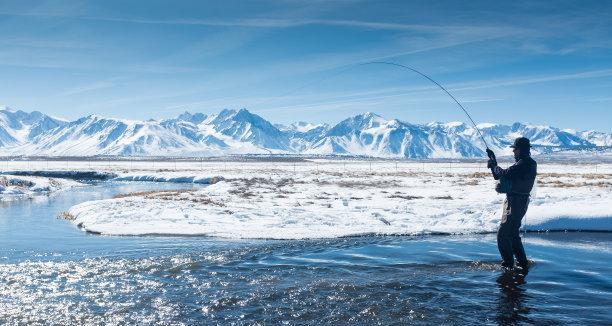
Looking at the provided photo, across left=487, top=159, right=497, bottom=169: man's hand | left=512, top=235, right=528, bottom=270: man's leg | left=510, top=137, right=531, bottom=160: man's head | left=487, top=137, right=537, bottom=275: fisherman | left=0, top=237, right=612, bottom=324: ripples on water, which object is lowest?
left=0, top=237, right=612, bottom=324: ripples on water

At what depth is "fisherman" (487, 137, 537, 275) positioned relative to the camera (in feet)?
37.4

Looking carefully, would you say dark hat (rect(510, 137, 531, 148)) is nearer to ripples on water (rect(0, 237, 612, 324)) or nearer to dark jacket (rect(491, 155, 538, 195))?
dark jacket (rect(491, 155, 538, 195))

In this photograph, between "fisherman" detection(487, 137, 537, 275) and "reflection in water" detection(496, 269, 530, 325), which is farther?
"fisherman" detection(487, 137, 537, 275)

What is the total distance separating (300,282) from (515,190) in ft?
17.9

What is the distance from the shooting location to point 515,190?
452 inches

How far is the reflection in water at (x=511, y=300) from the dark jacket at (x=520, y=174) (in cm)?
→ 196

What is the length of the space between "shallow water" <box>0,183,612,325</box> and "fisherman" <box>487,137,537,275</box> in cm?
63

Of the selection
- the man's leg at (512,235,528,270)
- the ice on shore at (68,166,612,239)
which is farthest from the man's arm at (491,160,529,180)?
the ice on shore at (68,166,612,239)

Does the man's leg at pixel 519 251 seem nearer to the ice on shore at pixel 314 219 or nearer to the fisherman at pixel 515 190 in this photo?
the fisherman at pixel 515 190

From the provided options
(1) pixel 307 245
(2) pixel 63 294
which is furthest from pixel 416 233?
(2) pixel 63 294

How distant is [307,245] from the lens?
1561 cm

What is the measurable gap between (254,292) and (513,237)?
20.7ft

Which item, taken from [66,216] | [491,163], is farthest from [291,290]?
[66,216]

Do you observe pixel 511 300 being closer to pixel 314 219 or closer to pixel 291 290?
pixel 291 290
